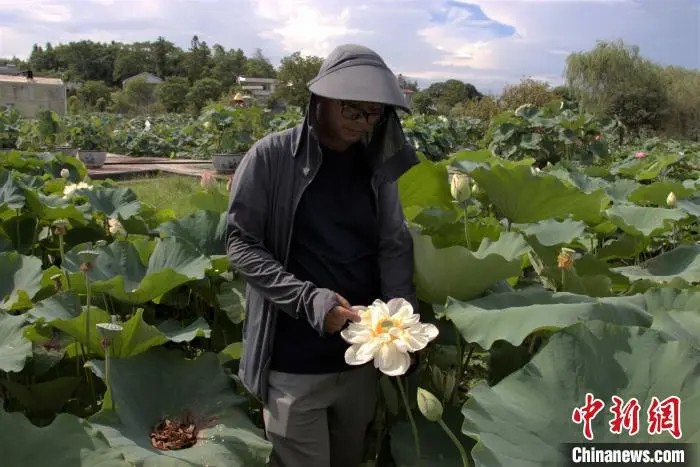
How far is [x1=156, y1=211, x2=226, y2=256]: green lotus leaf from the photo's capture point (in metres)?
2.05

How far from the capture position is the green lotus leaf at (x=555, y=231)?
5.64ft

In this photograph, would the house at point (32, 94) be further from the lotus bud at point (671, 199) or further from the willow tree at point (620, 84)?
the lotus bud at point (671, 199)

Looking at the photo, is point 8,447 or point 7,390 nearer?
point 8,447

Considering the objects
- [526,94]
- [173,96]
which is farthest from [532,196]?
[173,96]

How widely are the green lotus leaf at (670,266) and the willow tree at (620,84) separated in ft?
60.7

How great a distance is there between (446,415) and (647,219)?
1013 millimetres

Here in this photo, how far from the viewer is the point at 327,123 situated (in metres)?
1.44

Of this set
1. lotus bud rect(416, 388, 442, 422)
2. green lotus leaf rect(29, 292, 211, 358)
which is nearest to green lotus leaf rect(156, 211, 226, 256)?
green lotus leaf rect(29, 292, 211, 358)

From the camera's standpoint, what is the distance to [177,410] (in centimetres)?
146

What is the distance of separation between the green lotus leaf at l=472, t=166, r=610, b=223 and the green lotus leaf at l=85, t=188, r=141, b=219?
1.30 meters

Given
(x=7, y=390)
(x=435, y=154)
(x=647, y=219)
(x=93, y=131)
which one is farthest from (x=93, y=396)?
(x=93, y=131)

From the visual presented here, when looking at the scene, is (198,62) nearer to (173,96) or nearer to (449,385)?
(173,96)

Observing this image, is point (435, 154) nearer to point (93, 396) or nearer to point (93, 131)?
point (93, 131)

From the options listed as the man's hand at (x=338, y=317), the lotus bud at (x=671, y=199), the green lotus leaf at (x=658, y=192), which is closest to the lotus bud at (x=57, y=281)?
the man's hand at (x=338, y=317)
